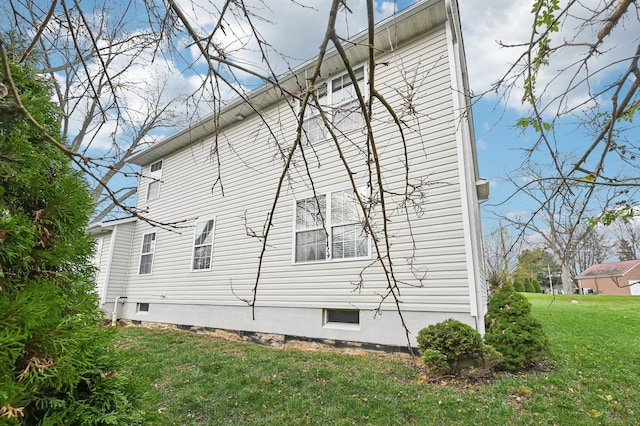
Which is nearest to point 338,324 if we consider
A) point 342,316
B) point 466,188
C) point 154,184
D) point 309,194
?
point 342,316

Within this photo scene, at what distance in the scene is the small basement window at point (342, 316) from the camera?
244 inches

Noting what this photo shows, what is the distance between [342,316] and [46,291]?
219 inches

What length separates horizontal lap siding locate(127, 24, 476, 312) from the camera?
17.9 feet

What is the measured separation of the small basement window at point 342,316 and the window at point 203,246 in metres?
3.87

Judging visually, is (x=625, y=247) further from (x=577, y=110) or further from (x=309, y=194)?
(x=309, y=194)

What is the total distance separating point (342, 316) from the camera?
638 cm

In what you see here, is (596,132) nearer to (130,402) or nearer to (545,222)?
(545,222)

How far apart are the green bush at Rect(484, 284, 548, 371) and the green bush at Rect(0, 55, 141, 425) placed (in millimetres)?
4866

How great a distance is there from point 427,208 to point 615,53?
12.0ft

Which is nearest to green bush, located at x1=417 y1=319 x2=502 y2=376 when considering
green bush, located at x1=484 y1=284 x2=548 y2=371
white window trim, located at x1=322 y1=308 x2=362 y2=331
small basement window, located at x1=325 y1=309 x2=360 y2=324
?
green bush, located at x1=484 y1=284 x2=548 y2=371

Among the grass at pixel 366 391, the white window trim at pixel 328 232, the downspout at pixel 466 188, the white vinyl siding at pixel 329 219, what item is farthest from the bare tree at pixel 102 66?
the downspout at pixel 466 188

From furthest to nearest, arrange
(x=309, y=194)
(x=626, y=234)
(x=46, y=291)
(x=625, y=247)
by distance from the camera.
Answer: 1. (x=309, y=194)
2. (x=625, y=247)
3. (x=626, y=234)
4. (x=46, y=291)

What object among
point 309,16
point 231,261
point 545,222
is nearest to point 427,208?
point 545,222

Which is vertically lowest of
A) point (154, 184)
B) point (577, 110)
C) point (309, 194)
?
point (577, 110)
